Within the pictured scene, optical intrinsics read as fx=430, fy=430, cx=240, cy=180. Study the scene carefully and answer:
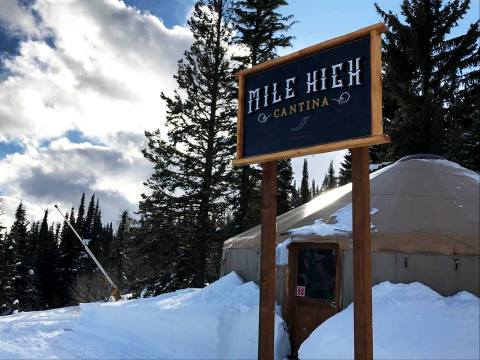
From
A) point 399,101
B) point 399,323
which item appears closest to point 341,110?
point 399,323

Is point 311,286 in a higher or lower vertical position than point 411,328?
higher

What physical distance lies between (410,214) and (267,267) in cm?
303

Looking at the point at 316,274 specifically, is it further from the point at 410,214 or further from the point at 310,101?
the point at 310,101

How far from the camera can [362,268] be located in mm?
3604

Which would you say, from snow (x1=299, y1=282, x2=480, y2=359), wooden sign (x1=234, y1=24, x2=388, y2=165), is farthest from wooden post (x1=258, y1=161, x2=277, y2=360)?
snow (x1=299, y1=282, x2=480, y2=359)

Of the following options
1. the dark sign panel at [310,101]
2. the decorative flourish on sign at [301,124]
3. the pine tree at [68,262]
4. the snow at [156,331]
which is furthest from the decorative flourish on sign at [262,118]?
the pine tree at [68,262]

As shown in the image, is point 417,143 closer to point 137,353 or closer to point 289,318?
point 289,318

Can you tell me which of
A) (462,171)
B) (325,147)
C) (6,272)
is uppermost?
(462,171)

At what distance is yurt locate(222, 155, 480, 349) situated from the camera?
227 inches

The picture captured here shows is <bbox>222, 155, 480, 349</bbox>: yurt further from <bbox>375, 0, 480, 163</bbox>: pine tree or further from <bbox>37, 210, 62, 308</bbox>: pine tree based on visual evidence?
<bbox>37, 210, 62, 308</bbox>: pine tree

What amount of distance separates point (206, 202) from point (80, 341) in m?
10.6

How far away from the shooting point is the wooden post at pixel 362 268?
3.54 meters

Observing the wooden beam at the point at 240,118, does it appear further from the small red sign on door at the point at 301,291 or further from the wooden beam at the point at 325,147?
the small red sign on door at the point at 301,291

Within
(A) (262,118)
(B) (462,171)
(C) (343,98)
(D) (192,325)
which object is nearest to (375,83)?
(C) (343,98)
